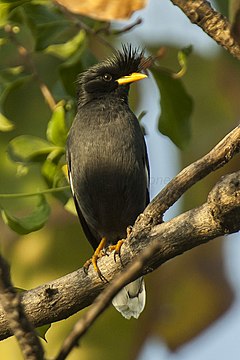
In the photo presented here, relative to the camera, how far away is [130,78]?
5430mm

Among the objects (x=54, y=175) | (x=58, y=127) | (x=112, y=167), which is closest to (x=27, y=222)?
(x=54, y=175)

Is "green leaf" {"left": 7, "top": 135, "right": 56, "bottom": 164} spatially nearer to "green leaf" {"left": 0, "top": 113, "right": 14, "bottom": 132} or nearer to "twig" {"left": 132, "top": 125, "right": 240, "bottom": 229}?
"green leaf" {"left": 0, "top": 113, "right": 14, "bottom": 132}

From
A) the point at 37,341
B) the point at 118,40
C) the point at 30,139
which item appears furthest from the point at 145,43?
the point at 37,341

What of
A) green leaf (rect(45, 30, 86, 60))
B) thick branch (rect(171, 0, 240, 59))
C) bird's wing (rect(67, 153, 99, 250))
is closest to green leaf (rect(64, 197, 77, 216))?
bird's wing (rect(67, 153, 99, 250))

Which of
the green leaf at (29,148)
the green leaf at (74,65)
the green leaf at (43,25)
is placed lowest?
the green leaf at (29,148)

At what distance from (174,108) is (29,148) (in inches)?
30.1

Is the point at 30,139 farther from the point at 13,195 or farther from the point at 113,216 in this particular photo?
the point at 113,216

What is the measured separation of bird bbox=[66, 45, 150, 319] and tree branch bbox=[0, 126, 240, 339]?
1.16m

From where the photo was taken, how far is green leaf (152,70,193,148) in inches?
179

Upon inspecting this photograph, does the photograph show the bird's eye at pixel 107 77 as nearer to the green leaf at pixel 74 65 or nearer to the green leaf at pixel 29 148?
the green leaf at pixel 74 65

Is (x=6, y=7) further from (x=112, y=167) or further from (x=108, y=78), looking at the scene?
(x=108, y=78)

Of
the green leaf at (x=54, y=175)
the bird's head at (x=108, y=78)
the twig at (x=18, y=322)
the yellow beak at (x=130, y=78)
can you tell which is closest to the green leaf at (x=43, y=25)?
the green leaf at (x=54, y=175)

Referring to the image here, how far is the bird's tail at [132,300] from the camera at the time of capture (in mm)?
4984

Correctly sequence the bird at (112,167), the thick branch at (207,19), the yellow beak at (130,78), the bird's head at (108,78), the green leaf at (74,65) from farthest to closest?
the bird's head at (108,78) → the yellow beak at (130,78) → the bird at (112,167) → the green leaf at (74,65) → the thick branch at (207,19)
